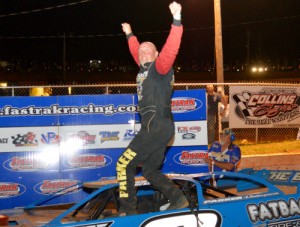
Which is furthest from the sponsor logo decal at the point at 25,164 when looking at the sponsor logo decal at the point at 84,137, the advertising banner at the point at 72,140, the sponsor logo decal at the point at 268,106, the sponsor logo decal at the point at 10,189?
the sponsor logo decal at the point at 268,106

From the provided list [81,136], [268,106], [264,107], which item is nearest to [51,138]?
[81,136]

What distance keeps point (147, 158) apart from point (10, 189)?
5379 millimetres

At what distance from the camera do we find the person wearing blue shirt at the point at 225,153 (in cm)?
831

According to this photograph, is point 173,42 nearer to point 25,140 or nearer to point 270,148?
point 25,140

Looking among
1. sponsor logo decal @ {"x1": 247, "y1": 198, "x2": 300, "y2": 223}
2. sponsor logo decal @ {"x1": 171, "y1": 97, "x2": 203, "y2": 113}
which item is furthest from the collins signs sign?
sponsor logo decal @ {"x1": 247, "y1": 198, "x2": 300, "y2": 223}

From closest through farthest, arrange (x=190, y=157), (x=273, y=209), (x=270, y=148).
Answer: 1. (x=273, y=209)
2. (x=190, y=157)
3. (x=270, y=148)

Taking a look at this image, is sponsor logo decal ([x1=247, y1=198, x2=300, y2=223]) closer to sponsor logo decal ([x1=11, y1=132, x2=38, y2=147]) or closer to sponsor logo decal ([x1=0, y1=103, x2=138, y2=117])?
sponsor logo decal ([x1=0, y1=103, x2=138, y2=117])

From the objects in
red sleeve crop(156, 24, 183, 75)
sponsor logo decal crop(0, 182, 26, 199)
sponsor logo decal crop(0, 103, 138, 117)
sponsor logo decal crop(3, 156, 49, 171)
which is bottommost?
sponsor logo decal crop(0, 182, 26, 199)

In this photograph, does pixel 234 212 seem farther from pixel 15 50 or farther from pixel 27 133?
pixel 15 50

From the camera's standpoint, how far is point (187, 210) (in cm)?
502

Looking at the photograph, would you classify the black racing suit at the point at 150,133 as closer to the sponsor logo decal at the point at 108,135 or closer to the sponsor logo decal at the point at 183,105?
the sponsor logo decal at the point at 108,135

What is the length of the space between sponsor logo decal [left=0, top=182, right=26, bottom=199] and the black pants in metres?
5.09

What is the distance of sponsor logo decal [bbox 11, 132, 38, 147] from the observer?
9.72 metres

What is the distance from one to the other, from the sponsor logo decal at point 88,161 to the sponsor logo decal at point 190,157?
1381 millimetres
